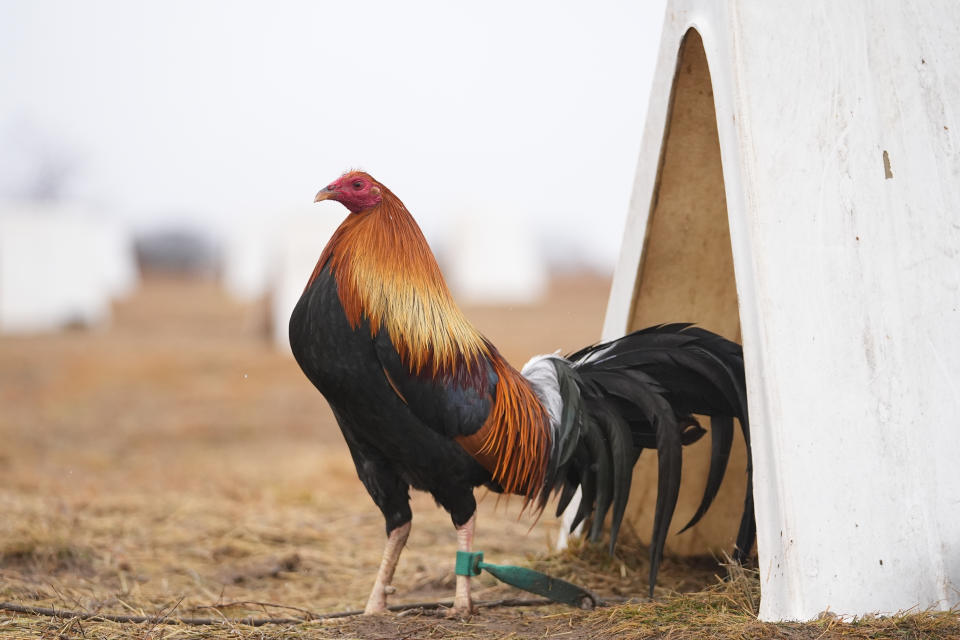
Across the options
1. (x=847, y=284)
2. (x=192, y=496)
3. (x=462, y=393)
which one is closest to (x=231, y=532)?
(x=192, y=496)

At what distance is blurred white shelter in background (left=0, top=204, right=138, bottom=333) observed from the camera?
16.9 meters

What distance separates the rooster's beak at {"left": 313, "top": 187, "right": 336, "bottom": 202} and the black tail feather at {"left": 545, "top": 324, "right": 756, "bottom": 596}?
108 centimetres

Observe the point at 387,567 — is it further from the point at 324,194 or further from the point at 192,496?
the point at 192,496

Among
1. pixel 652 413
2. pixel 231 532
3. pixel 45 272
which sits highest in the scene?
pixel 45 272

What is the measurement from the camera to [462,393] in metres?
2.96

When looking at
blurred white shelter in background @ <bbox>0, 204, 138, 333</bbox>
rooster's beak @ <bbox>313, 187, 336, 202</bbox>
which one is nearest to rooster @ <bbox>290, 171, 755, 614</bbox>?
rooster's beak @ <bbox>313, 187, 336, 202</bbox>

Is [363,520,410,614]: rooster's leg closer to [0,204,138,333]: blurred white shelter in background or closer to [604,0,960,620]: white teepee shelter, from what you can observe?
[604,0,960,620]: white teepee shelter

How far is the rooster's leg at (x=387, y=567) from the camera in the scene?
319 cm

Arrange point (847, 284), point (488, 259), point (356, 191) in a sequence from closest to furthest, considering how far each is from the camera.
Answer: point (847, 284)
point (356, 191)
point (488, 259)

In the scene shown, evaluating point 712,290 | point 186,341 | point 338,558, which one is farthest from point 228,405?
point 712,290

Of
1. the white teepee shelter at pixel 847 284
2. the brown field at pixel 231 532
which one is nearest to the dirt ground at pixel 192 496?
the brown field at pixel 231 532

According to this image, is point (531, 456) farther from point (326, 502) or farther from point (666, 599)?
point (326, 502)

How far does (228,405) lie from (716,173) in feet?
25.3

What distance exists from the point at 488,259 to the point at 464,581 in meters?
19.1
